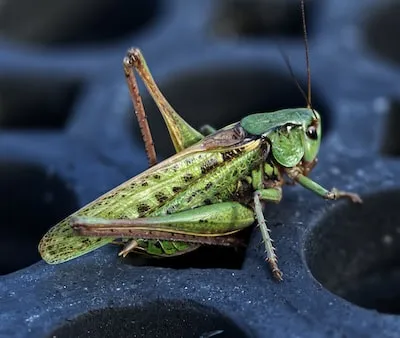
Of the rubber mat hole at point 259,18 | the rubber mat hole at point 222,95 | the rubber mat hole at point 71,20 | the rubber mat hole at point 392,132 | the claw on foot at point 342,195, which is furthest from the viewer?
the rubber mat hole at point 71,20

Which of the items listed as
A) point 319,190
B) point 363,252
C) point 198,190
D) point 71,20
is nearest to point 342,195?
point 319,190

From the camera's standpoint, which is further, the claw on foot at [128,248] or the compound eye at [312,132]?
the compound eye at [312,132]

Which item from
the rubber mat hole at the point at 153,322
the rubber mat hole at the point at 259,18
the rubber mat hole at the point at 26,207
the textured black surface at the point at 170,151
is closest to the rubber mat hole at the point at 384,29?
the textured black surface at the point at 170,151

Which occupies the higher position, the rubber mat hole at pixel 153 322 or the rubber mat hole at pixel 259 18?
the rubber mat hole at pixel 259 18

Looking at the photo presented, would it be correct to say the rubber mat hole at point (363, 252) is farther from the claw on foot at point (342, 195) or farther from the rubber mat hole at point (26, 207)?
the rubber mat hole at point (26, 207)

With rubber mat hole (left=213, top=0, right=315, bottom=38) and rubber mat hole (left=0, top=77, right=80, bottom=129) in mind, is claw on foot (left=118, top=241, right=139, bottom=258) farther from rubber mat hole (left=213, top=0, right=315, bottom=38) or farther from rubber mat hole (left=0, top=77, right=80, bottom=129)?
rubber mat hole (left=213, top=0, right=315, bottom=38)

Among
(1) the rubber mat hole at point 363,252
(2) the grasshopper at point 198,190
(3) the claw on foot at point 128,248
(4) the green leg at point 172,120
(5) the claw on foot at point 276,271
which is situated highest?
(4) the green leg at point 172,120
